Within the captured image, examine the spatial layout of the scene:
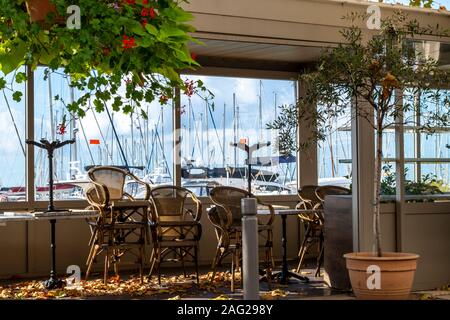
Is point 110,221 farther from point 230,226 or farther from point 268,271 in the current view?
point 268,271

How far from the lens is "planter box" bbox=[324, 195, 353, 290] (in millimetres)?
6508

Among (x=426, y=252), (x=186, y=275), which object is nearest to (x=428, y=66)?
(x=426, y=252)

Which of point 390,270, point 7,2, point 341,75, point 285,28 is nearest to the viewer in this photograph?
point 7,2

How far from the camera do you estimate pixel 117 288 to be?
6.91 metres

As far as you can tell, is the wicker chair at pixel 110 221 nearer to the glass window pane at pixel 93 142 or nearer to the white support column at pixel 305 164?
the glass window pane at pixel 93 142

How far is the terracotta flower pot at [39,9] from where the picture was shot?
2.19 meters

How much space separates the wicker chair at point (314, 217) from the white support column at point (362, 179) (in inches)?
54.5

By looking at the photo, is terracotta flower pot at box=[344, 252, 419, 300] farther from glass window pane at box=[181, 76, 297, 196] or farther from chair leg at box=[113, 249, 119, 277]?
glass window pane at box=[181, 76, 297, 196]

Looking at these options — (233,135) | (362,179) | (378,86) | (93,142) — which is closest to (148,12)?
(378,86)

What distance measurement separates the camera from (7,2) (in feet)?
6.93

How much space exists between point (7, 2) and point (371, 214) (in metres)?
4.74

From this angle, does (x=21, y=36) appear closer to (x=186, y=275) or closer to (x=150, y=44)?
(x=150, y=44)

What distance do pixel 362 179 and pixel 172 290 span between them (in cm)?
208

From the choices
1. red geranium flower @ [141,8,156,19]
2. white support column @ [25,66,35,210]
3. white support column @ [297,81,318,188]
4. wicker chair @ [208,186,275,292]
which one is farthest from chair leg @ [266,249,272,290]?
red geranium flower @ [141,8,156,19]
